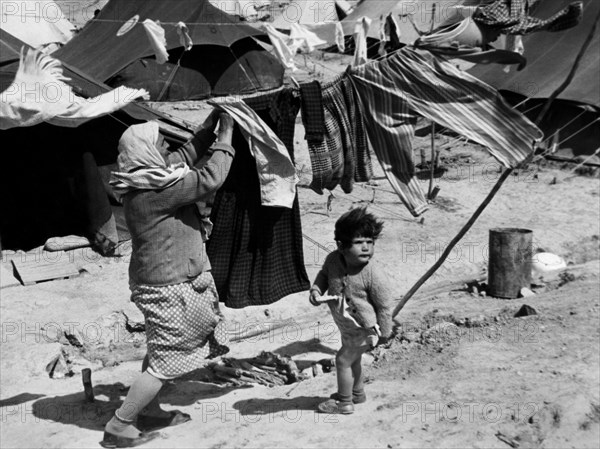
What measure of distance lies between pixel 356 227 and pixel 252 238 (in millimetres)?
851

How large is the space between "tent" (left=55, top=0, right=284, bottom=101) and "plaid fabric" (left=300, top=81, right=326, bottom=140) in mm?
9049

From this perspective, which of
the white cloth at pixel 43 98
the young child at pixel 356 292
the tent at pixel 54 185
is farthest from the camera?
the tent at pixel 54 185

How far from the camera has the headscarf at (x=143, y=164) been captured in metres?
4.48

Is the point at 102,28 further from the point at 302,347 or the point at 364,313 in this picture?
the point at 364,313

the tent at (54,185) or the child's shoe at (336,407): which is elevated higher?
the tent at (54,185)

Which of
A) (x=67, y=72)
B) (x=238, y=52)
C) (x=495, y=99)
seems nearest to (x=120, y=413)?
(x=495, y=99)

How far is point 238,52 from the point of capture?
14.6 metres

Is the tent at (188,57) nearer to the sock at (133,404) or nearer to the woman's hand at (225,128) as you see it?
the woman's hand at (225,128)

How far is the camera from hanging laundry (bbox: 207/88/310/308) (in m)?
5.20

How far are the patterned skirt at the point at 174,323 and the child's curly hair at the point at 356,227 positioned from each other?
2.80 feet

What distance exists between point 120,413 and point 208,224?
117 cm

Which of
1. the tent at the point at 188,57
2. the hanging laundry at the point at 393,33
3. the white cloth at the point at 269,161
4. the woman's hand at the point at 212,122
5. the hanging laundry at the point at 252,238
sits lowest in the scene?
the hanging laundry at the point at 252,238

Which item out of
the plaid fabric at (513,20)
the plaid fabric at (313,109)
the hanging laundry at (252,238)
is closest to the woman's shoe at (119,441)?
the hanging laundry at (252,238)

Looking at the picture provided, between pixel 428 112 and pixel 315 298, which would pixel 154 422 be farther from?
pixel 428 112
